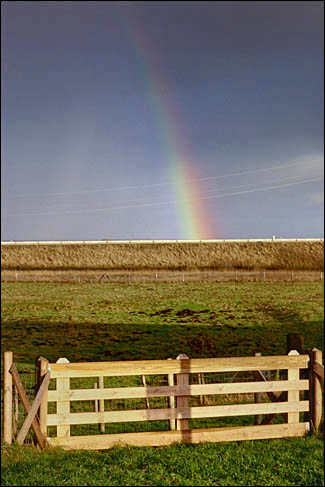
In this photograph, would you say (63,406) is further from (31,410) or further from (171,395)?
(171,395)

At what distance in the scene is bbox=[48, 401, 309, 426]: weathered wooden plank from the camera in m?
6.38

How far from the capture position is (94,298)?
9383mm

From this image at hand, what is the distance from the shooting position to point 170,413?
6590mm

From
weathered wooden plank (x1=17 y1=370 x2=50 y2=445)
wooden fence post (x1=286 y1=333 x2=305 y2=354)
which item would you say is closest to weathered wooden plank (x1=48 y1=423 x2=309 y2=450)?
weathered wooden plank (x1=17 y1=370 x2=50 y2=445)

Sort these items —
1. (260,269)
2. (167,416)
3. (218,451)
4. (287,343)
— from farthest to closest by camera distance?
(260,269) < (287,343) < (167,416) < (218,451)

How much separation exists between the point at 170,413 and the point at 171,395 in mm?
237

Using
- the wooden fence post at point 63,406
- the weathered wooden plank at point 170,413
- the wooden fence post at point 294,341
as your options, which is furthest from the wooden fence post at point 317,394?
the wooden fence post at point 63,406

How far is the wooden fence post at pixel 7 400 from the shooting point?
611 centimetres

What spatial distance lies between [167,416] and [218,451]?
33.3 inches

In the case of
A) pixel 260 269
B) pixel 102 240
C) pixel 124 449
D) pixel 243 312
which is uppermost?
pixel 102 240

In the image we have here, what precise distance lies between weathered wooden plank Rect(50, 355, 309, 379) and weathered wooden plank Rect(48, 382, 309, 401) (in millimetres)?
208

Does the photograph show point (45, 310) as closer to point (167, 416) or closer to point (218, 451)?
point (167, 416)

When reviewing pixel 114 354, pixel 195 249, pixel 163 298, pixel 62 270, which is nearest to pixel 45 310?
pixel 62 270

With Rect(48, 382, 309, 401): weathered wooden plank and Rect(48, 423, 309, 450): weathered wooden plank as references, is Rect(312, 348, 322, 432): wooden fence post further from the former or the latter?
Rect(48, 423, 309, 450): weathered wooden plank
